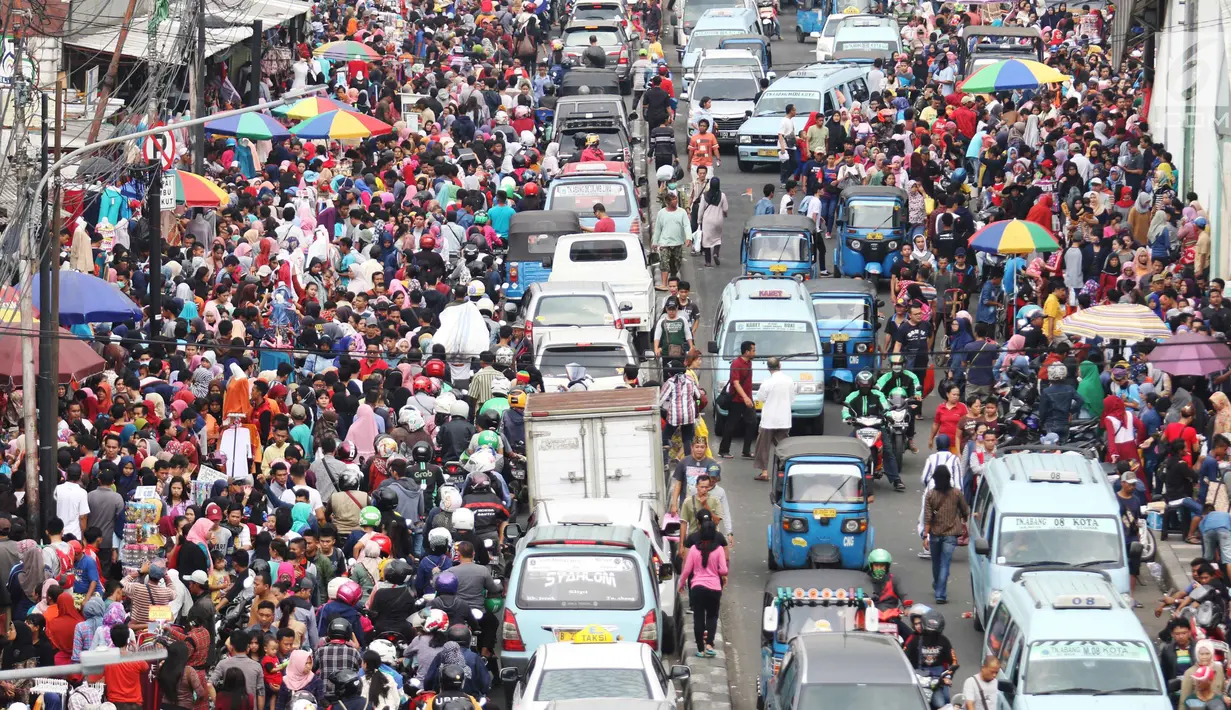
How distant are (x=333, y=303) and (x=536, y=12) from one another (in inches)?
1177

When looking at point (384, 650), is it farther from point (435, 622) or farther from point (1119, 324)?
point (1119, 324)

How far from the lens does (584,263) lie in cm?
3000

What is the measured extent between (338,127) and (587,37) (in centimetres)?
1722

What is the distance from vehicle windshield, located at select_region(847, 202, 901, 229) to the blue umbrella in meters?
12.6

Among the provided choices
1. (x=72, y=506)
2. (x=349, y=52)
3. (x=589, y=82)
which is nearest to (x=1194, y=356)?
(x=72, y=506)

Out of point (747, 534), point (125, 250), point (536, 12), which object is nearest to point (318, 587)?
point (747, 534)

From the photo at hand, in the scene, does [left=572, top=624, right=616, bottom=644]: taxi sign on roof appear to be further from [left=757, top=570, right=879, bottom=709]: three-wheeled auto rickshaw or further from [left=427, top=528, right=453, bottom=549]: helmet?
[left=427, top=528, right=453, bottom=549]: helmet

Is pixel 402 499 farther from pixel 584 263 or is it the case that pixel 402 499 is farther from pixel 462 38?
pixel 462 38

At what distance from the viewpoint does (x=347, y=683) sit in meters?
15.6

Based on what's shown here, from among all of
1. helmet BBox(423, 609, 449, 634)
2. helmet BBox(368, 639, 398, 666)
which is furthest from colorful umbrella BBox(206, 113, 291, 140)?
helmet BBox(368, 639, 398, 666)

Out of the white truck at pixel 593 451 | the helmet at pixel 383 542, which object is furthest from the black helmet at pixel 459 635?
the white truck at pixel 593 451

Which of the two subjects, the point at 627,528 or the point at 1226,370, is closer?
the point at 627,528

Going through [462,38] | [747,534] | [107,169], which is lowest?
[747,534]

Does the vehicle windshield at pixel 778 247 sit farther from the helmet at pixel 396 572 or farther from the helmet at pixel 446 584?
the helmet at pixel 396 572
